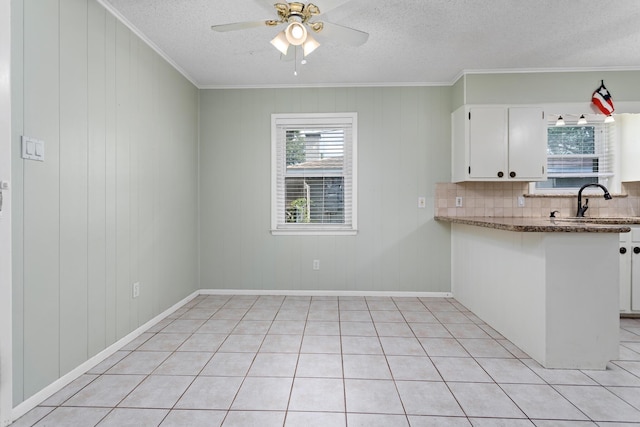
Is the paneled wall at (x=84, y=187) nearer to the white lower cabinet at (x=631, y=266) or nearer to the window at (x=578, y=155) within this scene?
the window at (x=578, y=155)

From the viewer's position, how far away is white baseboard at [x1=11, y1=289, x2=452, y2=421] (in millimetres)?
1759

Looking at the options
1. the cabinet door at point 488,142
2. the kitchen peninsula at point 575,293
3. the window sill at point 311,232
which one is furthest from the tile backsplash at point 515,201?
the kitchen peninsula at point 575,293

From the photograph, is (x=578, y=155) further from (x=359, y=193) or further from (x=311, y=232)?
(x=311, y=232)

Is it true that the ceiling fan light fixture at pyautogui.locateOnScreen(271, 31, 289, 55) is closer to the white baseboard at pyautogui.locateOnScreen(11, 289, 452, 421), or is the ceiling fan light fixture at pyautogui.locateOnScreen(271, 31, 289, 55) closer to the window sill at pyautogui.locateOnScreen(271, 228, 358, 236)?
the window sill at pyautogui.locateOnScreen(271, 228, 358, 236)

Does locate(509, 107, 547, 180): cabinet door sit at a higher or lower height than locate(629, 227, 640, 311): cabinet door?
higher

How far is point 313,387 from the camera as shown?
1956 mm

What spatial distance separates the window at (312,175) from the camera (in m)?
3.96

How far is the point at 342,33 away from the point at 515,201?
2758 mm

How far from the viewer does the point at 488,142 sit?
352 cm

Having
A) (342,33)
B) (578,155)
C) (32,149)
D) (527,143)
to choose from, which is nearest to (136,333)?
(32,149)

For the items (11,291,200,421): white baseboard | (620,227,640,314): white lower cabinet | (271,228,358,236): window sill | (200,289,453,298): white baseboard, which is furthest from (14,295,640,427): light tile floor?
(271,228,358,236): window sill

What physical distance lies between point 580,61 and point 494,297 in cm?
253

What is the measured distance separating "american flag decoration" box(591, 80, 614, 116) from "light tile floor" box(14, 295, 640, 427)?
2195mm

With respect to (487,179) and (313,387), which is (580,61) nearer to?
(487,179)
